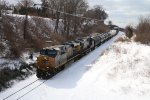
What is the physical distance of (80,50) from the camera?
36031mm

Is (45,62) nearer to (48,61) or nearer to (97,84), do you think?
(48,61)

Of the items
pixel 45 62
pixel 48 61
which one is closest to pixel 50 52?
pixel 48 61

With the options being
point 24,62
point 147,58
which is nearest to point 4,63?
point 24,62

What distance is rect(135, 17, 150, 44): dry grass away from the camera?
5246 centimetres

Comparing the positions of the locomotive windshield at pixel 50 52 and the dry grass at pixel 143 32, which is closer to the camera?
the locomotive windshield at pixel 50 52

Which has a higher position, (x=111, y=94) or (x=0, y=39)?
(x=0, y=39)

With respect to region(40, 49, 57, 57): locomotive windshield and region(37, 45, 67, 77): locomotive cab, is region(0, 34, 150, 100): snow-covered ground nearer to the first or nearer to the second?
region(37, 45, 67, 77): locomotive cab

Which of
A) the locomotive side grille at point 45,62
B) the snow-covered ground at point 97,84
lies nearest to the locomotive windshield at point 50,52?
the locomotive side grille at point 45,62

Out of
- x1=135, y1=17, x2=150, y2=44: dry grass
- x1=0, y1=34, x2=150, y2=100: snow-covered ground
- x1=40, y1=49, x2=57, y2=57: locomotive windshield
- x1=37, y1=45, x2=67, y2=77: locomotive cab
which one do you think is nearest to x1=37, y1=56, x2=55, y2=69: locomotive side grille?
x1=37, y1=45, x2=67, y2=77: locomotive cab

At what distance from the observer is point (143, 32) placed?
61.2m

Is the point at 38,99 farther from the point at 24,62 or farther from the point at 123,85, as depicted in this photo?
the point at 24,62

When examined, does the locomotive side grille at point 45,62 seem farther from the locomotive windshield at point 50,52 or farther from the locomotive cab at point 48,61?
the locomotive windshield at point 50,52

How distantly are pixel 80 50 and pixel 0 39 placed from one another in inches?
394

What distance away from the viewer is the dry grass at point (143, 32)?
172ft
